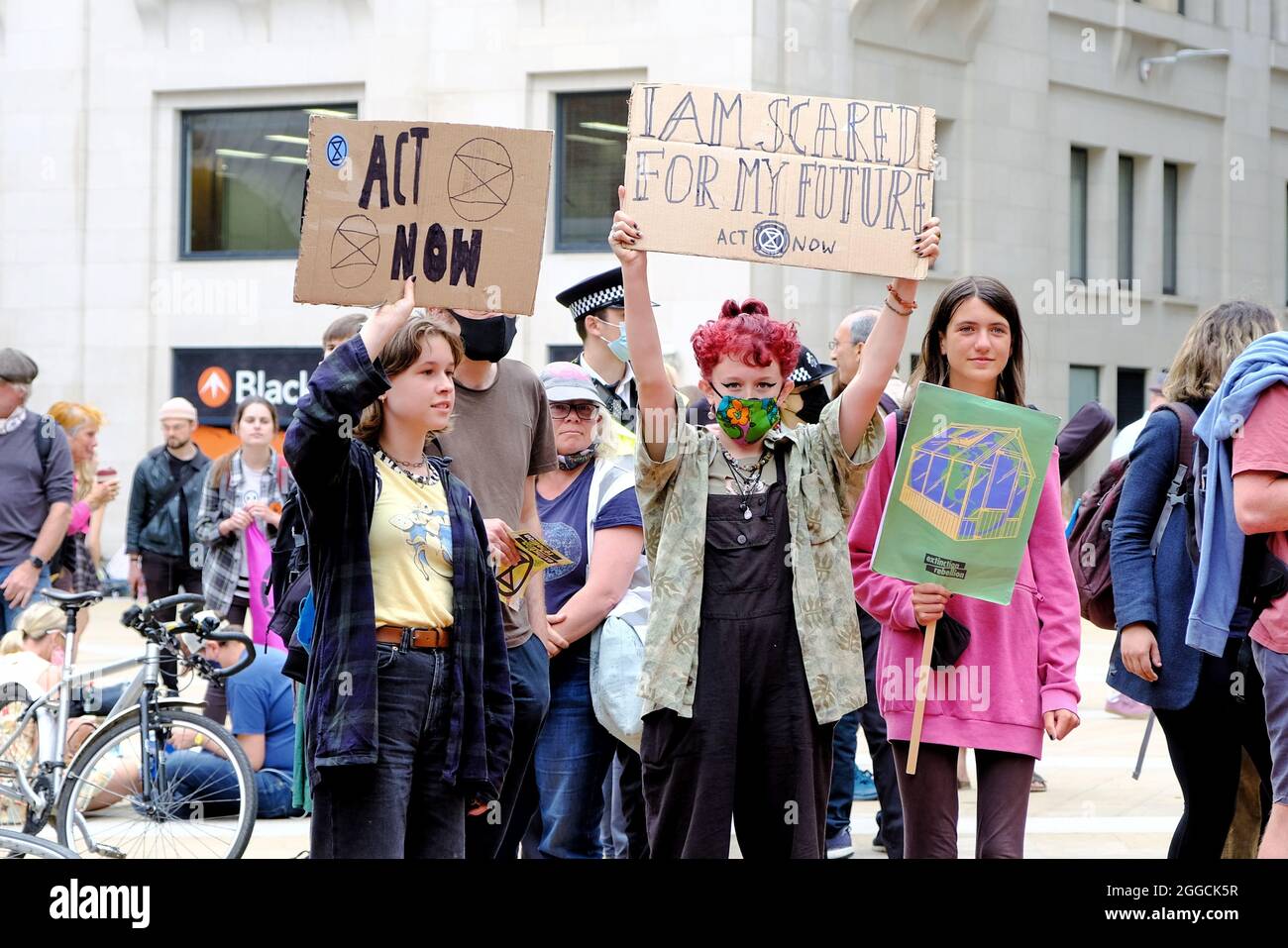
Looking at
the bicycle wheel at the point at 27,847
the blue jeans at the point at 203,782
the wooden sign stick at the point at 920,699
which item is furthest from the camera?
the blue jeans at the point at 203,782

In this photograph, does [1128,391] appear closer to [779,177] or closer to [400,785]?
[779,177]

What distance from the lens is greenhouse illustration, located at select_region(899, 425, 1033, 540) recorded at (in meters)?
4.92

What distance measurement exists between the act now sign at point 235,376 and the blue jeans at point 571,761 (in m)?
16.6

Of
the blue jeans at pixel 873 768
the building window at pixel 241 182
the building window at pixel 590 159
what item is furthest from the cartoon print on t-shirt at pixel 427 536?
the building window at pixel 241 182

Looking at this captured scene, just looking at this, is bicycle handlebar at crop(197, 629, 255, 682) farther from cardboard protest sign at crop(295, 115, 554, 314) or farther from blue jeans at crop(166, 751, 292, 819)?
cardboard protest sign at crop(295, 115, 554, 314)

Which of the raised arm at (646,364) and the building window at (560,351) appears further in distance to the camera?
the building window at (560,351)

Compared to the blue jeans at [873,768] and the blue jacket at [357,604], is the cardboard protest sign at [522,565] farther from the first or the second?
the blue jeans at [873,768]

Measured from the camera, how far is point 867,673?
7.65m

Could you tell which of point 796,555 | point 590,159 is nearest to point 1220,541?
point 796,555

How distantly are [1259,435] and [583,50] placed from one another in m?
17.5

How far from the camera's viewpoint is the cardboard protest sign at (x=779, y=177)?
4.79 m

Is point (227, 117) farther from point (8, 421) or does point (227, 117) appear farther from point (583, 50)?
point (8, 421)
